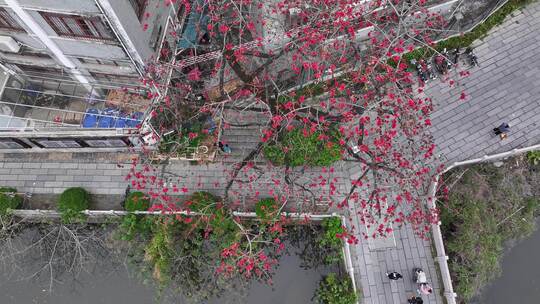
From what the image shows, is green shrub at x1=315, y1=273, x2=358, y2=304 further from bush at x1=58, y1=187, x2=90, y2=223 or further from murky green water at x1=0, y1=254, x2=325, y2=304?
bush at x1=58, y1=187, x2=90, y2=223

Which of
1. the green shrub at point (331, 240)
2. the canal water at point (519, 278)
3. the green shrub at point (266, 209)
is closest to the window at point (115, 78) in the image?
the green shrub at point (266, 209)

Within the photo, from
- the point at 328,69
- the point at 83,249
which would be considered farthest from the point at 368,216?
the point at 83,249

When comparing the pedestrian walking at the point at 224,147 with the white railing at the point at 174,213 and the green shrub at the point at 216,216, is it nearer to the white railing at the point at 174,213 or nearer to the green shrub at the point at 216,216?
the green shrub at the point at 216,216

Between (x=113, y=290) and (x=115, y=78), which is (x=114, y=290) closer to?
(x=113, y=290)

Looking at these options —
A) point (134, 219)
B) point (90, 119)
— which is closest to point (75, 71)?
point (90, 119)

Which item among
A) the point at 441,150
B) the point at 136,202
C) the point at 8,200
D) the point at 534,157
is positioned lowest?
the point at 136,202

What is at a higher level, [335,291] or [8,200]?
[8,200]

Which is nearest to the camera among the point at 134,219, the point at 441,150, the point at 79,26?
the point at 79,26
